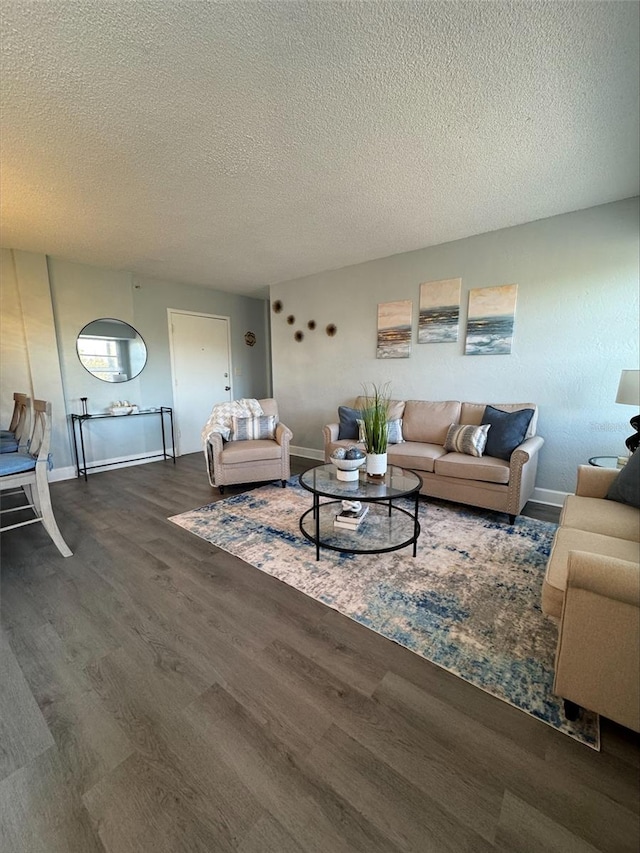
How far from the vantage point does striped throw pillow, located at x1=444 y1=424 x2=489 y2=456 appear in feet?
9.73

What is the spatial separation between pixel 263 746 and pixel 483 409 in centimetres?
305

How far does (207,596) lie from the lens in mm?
1853

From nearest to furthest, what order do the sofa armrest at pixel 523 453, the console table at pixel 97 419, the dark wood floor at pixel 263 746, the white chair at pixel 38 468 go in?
the dark wood floor at pixel 263 746 → the white chair at pixel 38 468 → the sofa armrest at pixel 523 453 → the console table at pixel 97 419

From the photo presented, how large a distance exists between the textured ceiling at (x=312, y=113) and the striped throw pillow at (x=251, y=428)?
6.06ft

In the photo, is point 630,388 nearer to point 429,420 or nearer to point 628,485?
point 628,485

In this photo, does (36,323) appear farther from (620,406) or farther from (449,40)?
(620,406)

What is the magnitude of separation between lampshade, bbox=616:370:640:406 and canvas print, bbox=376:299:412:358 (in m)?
1.94

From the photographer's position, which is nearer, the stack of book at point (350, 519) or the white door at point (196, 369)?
the stack of book at point (350, 519)

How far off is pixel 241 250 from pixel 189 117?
1955mm

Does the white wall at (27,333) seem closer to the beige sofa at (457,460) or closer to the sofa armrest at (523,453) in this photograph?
the beige sofa at (457,460)

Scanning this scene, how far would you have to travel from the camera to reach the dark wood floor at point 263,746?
2.97ft

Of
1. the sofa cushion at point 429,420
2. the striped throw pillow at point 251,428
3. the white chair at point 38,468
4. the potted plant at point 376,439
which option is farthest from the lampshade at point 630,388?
the white chair at point 38,468

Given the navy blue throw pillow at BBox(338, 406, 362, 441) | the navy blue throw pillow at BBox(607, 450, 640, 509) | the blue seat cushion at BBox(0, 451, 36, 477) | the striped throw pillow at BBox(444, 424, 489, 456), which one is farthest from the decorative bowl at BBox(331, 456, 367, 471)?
the blue seat cushion at BBox(0, 451, 36, 477)

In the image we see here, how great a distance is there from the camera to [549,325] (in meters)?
3.04
